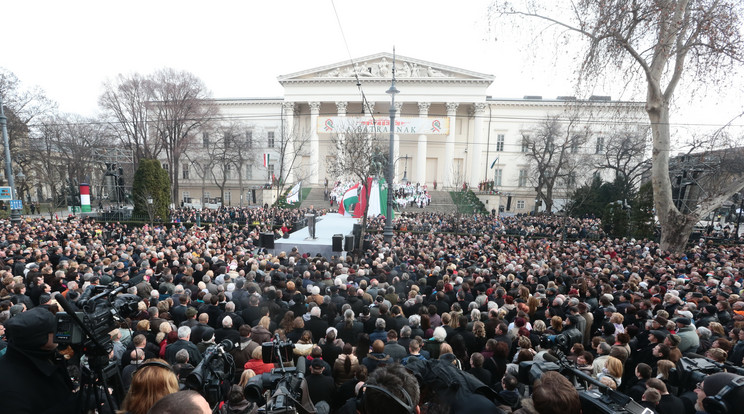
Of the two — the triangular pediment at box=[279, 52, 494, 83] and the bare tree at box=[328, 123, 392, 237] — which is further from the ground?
the triangular pediment at box=[279, 52, 494, 83]

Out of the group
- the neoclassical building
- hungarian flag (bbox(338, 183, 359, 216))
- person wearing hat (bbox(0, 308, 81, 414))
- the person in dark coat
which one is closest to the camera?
person wearing hat (bbox(0, 308, 81, 414))

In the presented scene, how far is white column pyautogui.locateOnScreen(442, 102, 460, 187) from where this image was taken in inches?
1767

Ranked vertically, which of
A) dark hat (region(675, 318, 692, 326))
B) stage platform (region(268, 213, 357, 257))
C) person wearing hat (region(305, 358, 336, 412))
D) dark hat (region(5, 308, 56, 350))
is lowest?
stage platform (region(268, 213, 357, 257))

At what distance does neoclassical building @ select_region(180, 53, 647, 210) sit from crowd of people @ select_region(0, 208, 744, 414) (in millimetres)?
32828

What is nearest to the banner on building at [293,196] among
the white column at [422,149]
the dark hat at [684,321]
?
the white column at [422,149]

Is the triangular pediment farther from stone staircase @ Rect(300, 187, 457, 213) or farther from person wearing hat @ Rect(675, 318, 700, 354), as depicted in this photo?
person wearing hat @ Rect(675, 318, 700, 354)

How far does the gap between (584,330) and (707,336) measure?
63.3 inches

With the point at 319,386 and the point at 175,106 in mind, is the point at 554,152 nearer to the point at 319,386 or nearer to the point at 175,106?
the point at 175,106

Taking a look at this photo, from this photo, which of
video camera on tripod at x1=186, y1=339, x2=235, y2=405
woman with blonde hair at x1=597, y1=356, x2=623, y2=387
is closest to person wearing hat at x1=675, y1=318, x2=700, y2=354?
woman with blonde hair at x1=597, y1=356, x2=623, y2=387

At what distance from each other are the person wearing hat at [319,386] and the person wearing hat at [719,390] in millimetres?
3275

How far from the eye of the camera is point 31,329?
2.21m

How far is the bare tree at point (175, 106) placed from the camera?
3179cm

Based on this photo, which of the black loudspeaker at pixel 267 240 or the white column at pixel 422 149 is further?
the white column at pixel 422 149

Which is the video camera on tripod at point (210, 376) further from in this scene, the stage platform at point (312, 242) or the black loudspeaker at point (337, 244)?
the stage platform at point (312, 242)
